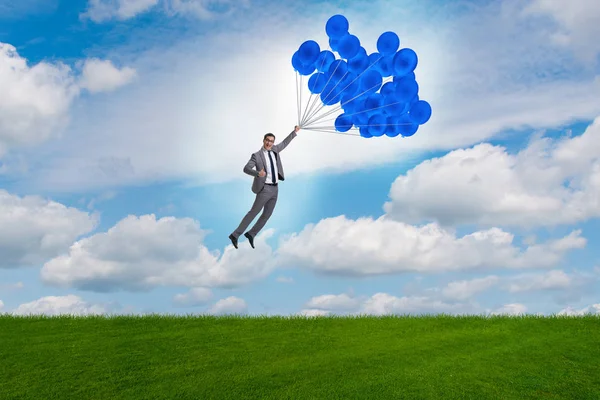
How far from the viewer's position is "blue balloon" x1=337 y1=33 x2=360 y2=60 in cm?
1047

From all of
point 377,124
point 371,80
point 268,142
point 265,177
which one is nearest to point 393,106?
point 377,124

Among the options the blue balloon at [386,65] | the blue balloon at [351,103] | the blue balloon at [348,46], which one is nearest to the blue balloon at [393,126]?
the blue balloon at [351,103]

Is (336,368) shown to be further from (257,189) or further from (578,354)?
(578,354)

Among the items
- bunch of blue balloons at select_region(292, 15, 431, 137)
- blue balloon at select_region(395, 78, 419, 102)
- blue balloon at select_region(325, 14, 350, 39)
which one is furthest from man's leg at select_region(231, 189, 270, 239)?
blue balloon at select_region(325, 14, 350, 39)

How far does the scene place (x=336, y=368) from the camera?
959cm

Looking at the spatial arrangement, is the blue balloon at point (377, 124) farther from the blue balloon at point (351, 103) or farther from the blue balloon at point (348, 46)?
the blue balloon at point (348, 46)

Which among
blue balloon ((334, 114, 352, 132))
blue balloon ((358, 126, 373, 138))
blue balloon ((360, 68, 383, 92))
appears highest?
blue balloon ((360, 68, 383, 92))

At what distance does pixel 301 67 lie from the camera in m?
10.8

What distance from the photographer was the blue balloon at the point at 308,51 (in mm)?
10586

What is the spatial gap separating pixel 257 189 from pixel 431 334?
175 inches

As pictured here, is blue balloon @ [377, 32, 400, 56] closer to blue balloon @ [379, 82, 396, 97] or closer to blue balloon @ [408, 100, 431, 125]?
blue balloon @ [379, 82, 396, 97]

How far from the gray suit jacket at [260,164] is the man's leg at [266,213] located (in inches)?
8.4

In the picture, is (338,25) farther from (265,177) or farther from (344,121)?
(265,177)

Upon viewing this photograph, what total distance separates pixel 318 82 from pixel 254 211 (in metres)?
2.57
